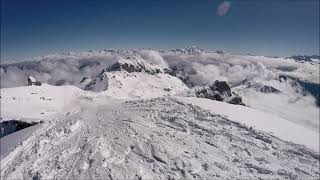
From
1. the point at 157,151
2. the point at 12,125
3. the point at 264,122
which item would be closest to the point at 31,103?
the point at 12,125

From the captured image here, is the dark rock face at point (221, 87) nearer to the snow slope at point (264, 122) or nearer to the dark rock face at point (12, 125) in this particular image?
the dark rock face at point (12, 125)

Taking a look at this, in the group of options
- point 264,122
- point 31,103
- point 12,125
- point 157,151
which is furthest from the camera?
point 31,103

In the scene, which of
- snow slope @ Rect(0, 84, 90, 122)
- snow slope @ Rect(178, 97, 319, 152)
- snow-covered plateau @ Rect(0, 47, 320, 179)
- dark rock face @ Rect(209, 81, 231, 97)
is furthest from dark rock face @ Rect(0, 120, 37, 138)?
dark rock face @ Rect(209, 81, 231, 97)

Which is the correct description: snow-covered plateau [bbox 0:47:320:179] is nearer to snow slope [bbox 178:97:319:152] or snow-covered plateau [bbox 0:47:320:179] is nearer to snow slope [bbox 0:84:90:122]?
snow slope [bbox 178:97:319:152]

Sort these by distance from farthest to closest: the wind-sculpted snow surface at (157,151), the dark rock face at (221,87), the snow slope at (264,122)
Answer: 1. the dark rock face at (221,87)
2. the snow slope at (264,122)
3. the wind-sculpted snow surface at (157,151)

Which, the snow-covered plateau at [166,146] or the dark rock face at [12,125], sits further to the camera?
the dark rock face at [12,125]

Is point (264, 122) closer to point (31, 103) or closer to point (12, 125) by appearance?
point (12, 125)

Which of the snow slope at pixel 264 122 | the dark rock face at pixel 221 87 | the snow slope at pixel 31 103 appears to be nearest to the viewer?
the snow slope at pixel 264 122

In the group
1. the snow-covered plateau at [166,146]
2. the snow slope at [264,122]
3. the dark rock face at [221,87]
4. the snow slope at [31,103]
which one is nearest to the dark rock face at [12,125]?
the snow slope at [31,103]

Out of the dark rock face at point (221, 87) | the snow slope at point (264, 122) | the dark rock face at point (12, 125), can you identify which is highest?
the snow slope at point (264, 122)
